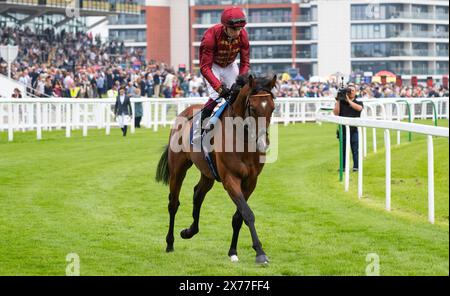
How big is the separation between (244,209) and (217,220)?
2635mm

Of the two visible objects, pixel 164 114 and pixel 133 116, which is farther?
pixel 164 114

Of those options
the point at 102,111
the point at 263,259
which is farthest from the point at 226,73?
the point at 102,111

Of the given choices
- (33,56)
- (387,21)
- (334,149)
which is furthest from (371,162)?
(387,21)

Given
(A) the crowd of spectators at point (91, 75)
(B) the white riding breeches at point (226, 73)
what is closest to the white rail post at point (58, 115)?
(A) the crowd of spectators at point (91, 75)

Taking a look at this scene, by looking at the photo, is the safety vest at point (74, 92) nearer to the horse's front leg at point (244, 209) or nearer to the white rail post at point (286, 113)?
the white rail post at point (286, 113)

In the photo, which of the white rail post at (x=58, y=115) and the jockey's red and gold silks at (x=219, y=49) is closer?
the jockey's red and gold silks at (x=219, y=49)

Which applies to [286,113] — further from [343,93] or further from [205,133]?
[205,133]

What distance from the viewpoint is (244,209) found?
24.7ft

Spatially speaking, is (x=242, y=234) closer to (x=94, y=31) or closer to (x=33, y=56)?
(x=33, y=56)

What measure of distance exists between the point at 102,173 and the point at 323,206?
525cm

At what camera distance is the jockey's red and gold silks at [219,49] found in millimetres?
8180

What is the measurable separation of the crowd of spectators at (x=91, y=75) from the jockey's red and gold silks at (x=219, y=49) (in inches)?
738

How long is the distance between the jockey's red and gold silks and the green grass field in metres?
1.56

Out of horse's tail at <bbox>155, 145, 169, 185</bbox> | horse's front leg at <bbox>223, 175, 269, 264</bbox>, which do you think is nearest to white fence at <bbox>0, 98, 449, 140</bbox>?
horse's tail at <bbox>155, 145, 169, 185</bbox>
